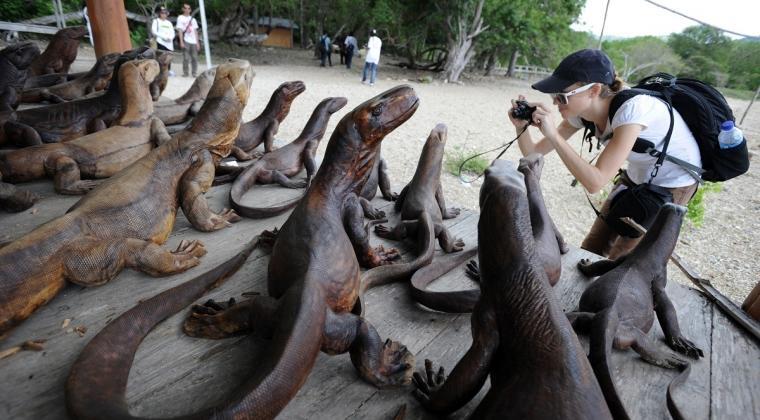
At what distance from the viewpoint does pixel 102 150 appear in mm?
4332

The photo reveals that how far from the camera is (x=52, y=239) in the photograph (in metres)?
2.42

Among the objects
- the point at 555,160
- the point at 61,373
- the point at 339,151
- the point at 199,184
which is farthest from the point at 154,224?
the point at 555,160

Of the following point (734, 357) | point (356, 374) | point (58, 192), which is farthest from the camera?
point (58, 192)

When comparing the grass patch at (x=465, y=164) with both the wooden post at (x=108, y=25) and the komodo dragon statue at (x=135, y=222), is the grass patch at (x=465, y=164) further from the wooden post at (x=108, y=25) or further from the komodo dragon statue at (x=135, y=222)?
the wooden post at (x=108, y=25)

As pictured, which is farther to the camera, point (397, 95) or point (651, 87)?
point (651, 87)

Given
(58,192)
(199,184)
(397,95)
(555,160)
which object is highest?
(397,95)

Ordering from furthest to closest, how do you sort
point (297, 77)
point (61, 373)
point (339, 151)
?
point (297, 77) → point (339, 151) → point (61, 373)

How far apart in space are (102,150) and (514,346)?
473 centimetres

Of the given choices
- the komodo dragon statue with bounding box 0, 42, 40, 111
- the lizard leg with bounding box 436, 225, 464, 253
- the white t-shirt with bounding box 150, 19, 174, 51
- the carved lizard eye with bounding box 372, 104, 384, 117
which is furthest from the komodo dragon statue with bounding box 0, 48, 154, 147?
the white t-shirt with bounding box 150, 19, 174, 51

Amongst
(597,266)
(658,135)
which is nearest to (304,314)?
(597,266)

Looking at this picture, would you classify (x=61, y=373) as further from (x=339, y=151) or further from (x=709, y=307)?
(x=709, y=307)

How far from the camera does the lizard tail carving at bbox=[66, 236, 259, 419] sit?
1.50m

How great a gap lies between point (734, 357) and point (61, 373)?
12.2 feet

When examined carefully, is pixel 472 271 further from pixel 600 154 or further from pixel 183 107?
pixel 183 107
